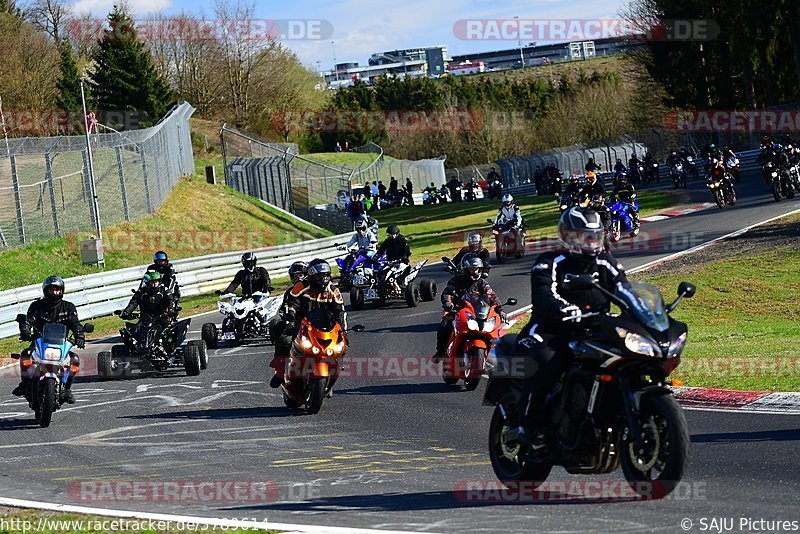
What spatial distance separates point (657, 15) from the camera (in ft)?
227

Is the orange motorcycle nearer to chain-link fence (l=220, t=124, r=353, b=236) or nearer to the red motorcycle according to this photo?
the red motorcycle

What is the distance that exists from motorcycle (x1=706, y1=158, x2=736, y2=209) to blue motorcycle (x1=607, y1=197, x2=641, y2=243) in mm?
4476

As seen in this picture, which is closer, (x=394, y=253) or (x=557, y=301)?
(x=557, y=301)

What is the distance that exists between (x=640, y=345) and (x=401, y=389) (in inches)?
297

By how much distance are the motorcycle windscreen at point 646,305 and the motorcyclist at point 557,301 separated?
1.05 ft

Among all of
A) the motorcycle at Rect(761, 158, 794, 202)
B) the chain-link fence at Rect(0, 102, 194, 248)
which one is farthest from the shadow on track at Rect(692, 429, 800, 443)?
the motorcycle at Rect(761, 158, 794, 202)

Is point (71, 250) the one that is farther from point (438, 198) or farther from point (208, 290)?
point (438, 198)

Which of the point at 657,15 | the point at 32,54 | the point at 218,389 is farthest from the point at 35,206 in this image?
the point at 657,15

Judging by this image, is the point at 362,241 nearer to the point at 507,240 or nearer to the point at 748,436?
the point at 507,240

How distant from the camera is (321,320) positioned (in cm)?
1277

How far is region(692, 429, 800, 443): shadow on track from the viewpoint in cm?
896

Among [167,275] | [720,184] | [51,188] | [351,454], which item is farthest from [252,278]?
[720,184]

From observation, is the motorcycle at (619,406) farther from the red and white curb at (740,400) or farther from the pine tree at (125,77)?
the pine tree at (125,77)

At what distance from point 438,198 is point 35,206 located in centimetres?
3755
